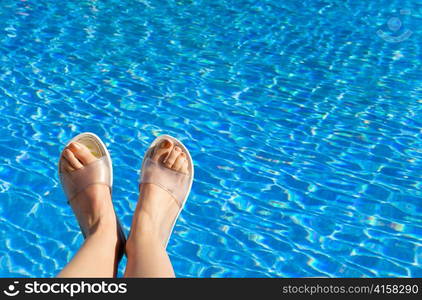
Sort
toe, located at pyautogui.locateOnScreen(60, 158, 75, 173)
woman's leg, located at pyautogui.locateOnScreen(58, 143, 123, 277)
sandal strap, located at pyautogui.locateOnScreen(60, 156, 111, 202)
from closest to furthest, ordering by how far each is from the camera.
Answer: woman's leg, located at pyautogui.locateOnScreen(58, 143, 123, 277) → sandal strap, located at pyautogui.locateOnScreen(60, 156, 111, 202) → toe, located at pyautogui.locateOnScreen(60, 158, 75, 173)

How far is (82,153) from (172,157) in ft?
1.61

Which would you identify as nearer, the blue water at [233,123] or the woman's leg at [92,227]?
the woman's leg at [92,227]

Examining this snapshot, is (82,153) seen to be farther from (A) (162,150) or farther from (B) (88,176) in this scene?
(A) (162,150)

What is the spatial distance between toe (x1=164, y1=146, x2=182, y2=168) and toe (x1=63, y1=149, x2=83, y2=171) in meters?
0.47

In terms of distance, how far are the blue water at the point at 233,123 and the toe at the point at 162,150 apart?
0.26m

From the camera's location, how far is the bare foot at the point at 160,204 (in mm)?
3213

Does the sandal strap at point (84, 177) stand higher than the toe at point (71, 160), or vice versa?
the toe at point (71, 160)

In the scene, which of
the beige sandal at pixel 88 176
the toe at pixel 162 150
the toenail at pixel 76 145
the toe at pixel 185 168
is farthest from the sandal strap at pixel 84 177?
the toe at pixel 185 168

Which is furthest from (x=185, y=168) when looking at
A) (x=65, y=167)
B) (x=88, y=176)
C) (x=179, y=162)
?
(x=65, y=167)

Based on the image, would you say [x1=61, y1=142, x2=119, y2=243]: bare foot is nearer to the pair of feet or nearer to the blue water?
the pair of feet

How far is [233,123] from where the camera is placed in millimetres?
4793

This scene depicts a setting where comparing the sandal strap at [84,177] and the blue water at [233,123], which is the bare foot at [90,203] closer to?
the sandal strap at [84,177]

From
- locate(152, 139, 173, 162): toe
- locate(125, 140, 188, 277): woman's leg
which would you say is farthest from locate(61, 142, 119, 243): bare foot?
locate(152, 139, 173, 162): toe

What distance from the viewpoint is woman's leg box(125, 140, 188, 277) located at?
9.27ft
